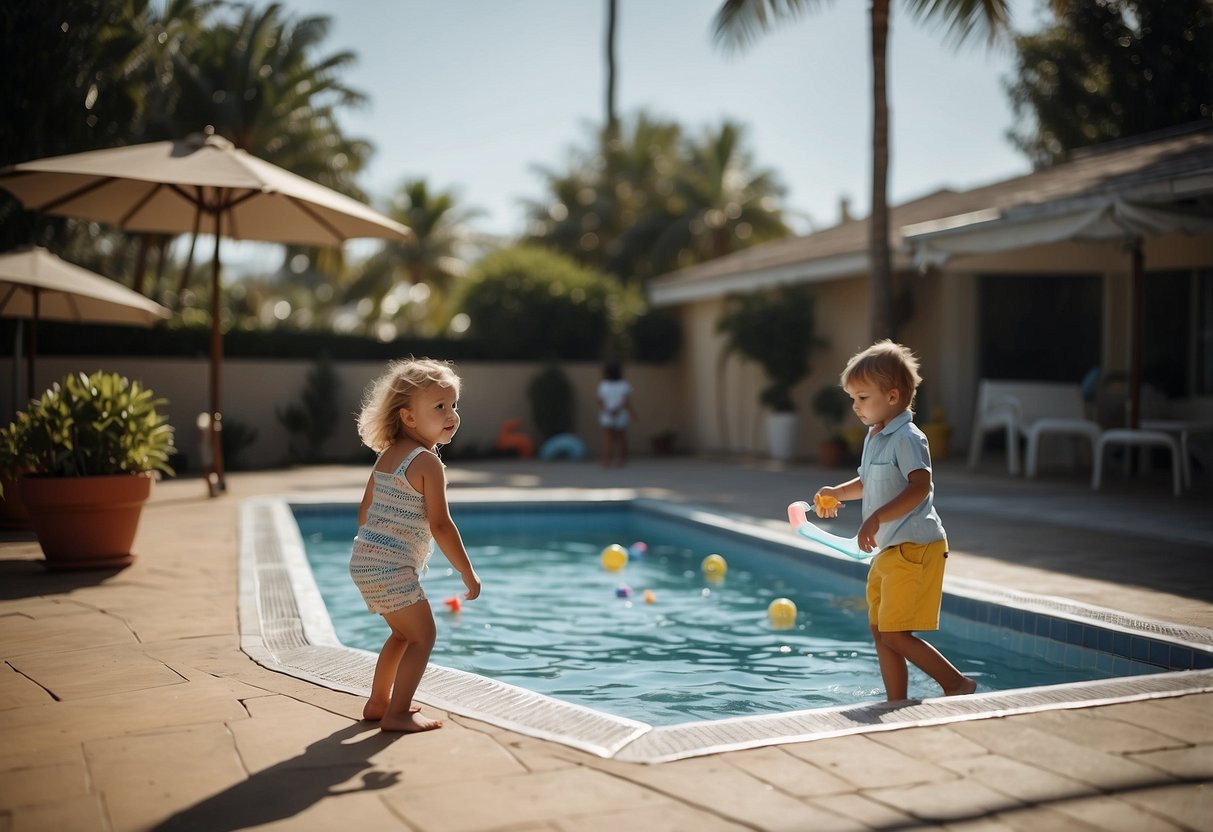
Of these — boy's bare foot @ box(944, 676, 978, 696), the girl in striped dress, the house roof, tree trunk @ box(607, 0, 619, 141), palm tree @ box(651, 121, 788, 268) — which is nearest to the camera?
the girl in striped dress

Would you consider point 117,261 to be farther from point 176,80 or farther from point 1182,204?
point 1182,204

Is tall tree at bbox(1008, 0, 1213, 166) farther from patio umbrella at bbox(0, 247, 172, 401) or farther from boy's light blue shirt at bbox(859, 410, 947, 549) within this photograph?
boy's light blue shirt at bbox(859, 410, 947, 549)

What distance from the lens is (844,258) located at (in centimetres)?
1438

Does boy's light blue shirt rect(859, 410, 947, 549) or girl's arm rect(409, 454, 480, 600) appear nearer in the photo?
girl's arm rect(409, 454, 480, 600)

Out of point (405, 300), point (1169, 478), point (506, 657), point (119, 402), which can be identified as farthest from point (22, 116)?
point (405, 300)

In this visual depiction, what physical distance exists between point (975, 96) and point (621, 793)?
79.7 feet

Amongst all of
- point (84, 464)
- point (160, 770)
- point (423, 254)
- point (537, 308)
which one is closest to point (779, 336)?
point (537, 308)

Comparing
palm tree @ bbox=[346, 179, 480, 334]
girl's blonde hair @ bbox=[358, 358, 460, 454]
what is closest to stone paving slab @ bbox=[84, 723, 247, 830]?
girl's blonde hair @ bbox=[358, 358, 460, 454]

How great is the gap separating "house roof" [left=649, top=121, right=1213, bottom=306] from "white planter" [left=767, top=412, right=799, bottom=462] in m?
2.11

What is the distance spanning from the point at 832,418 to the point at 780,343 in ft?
4.36

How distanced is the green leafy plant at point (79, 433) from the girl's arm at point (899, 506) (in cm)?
450

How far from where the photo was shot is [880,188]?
12008 mm

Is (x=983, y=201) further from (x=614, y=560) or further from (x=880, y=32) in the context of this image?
(x=614, y=560)

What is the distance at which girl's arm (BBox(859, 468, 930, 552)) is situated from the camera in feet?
11.9
